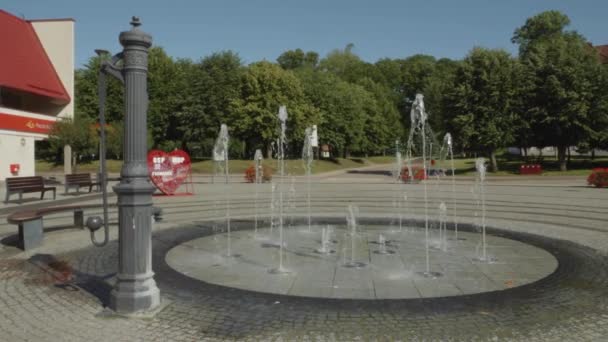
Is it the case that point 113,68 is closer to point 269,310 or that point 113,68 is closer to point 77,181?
point 269,310

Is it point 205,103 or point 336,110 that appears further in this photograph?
point 336,110

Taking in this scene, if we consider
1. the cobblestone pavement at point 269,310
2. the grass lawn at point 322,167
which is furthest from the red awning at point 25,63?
the cobblestone pavement at point 269,310

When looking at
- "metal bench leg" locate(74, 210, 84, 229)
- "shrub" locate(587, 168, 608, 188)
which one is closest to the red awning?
"metal bench leg" locate(74, 210, 84, 229)

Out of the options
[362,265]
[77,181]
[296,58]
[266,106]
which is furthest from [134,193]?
[296,58]

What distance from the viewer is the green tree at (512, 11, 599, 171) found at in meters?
39.8

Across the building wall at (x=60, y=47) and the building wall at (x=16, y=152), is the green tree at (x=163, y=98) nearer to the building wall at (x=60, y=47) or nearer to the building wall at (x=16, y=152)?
the building wall at (x=60, y=47)

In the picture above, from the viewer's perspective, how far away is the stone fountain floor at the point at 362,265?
6281 millimetres

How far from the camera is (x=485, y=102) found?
137 feet

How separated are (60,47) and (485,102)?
3717 centimetres

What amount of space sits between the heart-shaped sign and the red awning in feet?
56.1

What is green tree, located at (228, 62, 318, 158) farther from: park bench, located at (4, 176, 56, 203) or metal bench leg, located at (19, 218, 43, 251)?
metal bench leg, located at (19, 218, 43, 251)

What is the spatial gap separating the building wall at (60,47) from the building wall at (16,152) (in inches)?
241

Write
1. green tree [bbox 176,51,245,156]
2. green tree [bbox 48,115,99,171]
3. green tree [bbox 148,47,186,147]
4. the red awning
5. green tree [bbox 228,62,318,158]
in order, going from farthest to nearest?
green tree [bbox 148,47,186,147]
green tree [bbox 176,51,245,156]
green tree [bbox 228,62,318,158]
green tree [bbox 48,115,99,171]
the red awning

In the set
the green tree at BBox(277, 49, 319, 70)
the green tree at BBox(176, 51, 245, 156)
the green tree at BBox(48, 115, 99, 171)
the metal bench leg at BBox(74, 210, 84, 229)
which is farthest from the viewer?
the green tree at BBox(277, 49, 319, 70)
